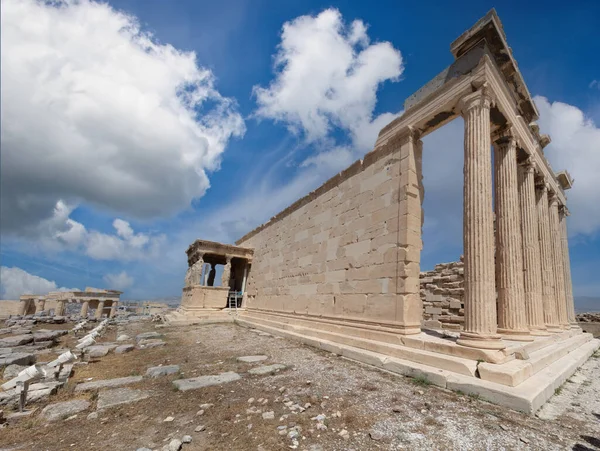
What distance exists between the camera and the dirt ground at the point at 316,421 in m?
3.13

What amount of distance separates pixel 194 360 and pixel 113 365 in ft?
5.49

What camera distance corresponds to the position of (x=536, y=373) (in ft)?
18.1

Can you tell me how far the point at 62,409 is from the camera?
12.8ft

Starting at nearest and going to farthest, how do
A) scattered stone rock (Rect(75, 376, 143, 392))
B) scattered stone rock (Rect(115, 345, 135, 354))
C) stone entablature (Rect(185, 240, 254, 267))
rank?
scattered stone rock (Rect(75, 376, 143, 392)) < scattered stone rock (Rect(115, 345, 135, 354)) < stone entablature (Rect(185, 240, 254, 267))

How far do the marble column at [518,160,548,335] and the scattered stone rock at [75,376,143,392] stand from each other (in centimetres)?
1009

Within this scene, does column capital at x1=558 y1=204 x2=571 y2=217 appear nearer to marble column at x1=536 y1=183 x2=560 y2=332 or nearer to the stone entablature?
marble column at x1=536 y1=183 x2=560 y2=332

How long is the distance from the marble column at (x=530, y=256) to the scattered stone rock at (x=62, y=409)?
10.6 metres

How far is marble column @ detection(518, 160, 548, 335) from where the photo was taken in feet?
30.0

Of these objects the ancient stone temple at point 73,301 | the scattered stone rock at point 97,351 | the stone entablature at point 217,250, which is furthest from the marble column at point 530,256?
the ancient stone temple at point 73,301

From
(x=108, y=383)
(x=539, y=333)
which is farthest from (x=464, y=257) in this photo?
(x=108, y=383)

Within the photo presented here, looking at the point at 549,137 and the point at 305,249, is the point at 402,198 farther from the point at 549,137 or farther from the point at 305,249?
the point at 549,137

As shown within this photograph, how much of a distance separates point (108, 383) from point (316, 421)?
12.3 ft

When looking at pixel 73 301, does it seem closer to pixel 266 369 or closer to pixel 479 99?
pixel 266 369

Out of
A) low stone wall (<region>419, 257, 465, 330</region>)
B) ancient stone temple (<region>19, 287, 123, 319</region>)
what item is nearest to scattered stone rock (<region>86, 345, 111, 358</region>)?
low stone wall (<region>419, 257, 465, 330</region>)
